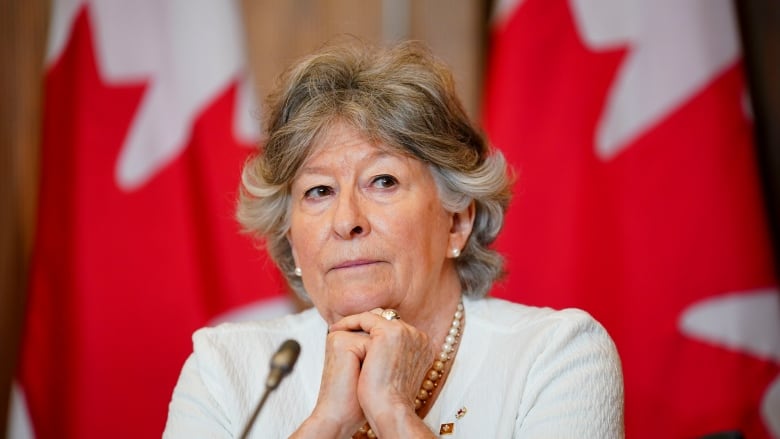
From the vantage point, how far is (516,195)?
331 centimetres

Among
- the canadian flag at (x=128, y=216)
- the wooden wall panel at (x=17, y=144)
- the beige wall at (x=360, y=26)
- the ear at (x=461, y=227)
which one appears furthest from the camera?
the beige wall at (x=360, y=26)

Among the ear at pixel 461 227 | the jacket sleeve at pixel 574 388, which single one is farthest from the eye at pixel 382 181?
the jacket sleeve at pixel 574 388

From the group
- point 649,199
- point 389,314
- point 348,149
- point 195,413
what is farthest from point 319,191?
point 649,199

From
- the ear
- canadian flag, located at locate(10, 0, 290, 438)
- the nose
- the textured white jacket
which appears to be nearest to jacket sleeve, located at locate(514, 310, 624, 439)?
the textured white jacket

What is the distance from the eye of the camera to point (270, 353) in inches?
92.5

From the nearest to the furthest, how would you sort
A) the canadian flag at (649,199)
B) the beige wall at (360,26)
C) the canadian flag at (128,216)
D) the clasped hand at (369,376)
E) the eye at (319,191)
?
1. the clasped hand at (369,376)
2. the eye at (319,191)
3. the canadian flag at (649,199)
4. the canadian flag at (128,216)
5. the beige wall at (360,26)

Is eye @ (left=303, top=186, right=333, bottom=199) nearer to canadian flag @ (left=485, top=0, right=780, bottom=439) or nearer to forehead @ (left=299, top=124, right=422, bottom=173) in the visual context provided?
forehead @ (left=299, top=124, right=422, bottom=173)

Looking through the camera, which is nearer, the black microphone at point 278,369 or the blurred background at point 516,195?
the black microphone at point 278,369

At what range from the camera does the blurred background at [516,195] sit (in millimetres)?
3131

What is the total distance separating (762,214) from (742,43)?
73 centimetres

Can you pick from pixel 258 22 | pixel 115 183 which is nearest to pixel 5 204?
pixel 115 183

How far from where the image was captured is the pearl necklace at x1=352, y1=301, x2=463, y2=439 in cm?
215

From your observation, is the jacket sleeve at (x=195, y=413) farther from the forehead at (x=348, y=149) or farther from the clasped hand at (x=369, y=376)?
the forehead at (x=348, y=149)

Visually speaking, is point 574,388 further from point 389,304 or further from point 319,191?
point 319,191
